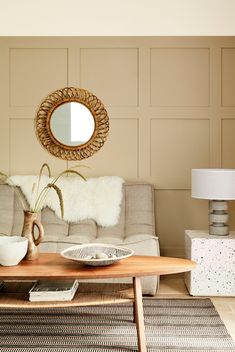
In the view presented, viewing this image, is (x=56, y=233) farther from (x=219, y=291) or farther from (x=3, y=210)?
(x=219, y=291)

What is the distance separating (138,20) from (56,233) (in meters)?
1.85

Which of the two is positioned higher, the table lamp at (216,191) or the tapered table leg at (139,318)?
the table lamp at (216,191)

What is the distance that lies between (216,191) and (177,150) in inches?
35.8

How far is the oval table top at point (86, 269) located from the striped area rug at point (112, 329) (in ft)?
1.39

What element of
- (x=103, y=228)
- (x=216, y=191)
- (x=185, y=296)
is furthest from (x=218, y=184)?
(x=103, y=228)

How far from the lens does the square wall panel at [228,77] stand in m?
4.60

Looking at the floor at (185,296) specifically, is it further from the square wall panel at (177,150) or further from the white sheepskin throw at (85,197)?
the square wall panel at (177,150)

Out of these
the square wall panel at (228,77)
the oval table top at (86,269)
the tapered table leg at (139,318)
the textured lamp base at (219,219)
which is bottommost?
the tapered table leg at (139,318)

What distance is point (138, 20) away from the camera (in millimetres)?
4055

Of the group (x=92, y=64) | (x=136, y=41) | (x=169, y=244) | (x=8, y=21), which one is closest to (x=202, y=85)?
(x=136, y=41)

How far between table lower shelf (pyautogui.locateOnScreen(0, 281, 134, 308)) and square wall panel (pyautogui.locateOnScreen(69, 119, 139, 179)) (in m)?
1.71

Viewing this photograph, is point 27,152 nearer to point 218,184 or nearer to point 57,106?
point 57,106

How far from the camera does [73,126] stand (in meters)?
4.70

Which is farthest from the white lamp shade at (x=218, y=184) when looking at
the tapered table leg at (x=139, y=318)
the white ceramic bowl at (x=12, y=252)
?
the white ceramic bowl at (x=12, y=252)
